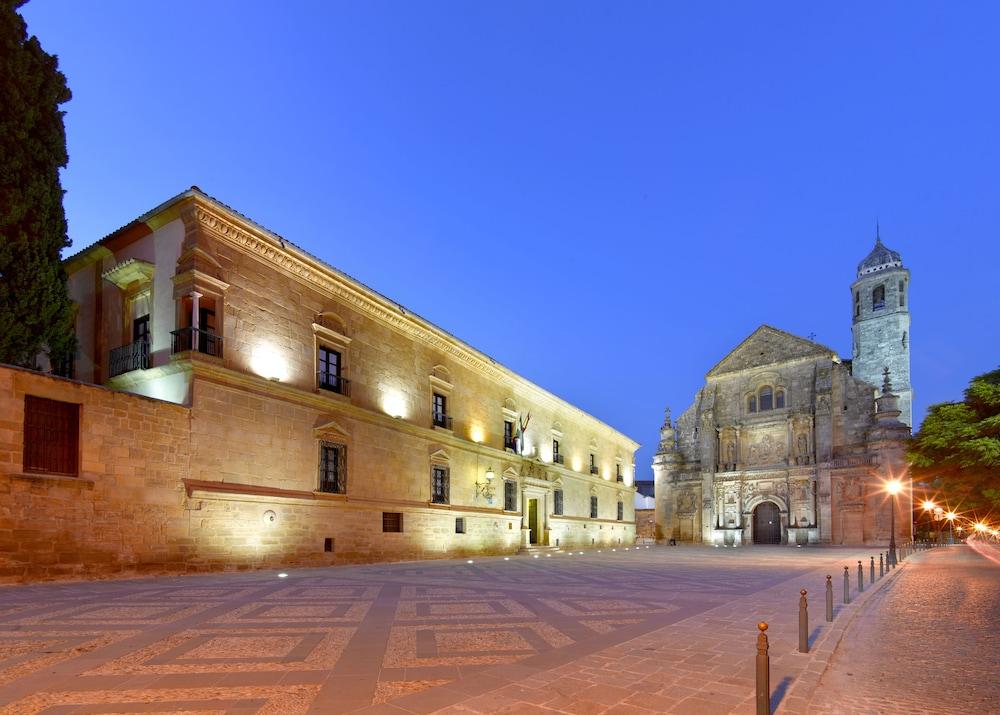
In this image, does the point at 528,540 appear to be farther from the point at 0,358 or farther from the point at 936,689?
the point at 936,689

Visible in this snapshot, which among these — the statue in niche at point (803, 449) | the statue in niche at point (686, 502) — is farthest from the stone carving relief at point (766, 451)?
the statue in niche at point (686, 502)

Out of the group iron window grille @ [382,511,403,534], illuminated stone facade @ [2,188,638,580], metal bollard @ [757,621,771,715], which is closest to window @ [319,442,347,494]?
illuminated stone facade @ [2,188,638,580]

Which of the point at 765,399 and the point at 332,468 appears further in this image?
the point at 765,399

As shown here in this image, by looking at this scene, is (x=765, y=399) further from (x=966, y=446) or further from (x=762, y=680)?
(x=762, y=680)

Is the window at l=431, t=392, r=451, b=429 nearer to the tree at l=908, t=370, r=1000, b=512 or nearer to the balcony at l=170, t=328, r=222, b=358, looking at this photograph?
the balcony at l=170, t=328, r=222, b=358

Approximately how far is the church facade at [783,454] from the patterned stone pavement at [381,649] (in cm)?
3202

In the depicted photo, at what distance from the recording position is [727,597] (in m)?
11.7

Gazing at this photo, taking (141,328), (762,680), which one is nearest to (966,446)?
(762,680)

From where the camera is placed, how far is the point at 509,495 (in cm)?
3067

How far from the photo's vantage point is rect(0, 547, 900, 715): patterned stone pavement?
4906 mm

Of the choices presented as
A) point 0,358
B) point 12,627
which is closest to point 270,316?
point 0,358

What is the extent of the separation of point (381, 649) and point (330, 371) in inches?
599

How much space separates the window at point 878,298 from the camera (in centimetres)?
5828

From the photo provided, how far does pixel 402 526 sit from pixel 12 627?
15491 millimetres
